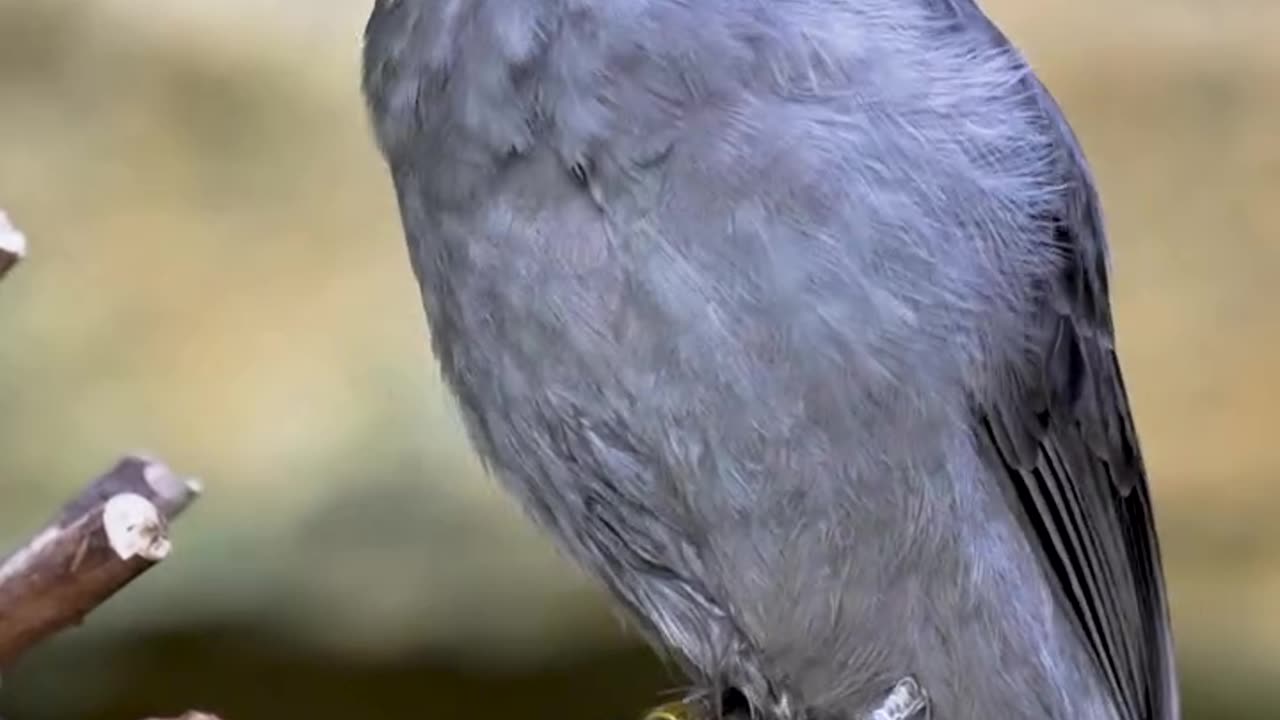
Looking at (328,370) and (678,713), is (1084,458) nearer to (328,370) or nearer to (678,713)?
(678,713)

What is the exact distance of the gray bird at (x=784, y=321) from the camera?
1.13 meters

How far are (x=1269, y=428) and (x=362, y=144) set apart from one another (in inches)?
40.1

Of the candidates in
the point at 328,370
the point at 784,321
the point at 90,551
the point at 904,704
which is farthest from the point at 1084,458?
the point at 328,370

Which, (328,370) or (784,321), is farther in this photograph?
(328,370)

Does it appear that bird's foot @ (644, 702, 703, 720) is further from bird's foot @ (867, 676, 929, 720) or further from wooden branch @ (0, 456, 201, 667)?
wooden branch @ (0, 456, 201, 667)

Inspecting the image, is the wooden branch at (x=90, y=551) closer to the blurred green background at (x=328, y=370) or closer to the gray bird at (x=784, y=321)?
the gray bird at (x=784, y=321)

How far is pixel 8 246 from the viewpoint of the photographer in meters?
1.06

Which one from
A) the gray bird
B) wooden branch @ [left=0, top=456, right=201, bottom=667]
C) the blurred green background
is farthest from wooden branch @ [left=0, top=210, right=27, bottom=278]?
the blurred green background

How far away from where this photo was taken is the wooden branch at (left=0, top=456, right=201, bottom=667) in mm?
994

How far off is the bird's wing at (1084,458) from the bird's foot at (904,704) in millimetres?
123

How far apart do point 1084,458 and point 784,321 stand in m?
0.32

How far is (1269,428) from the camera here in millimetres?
2127

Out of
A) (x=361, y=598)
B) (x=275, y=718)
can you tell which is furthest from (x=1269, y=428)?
(x=275, y=718)

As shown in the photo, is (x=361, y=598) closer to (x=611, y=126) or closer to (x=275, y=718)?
(x=275, y=718)
